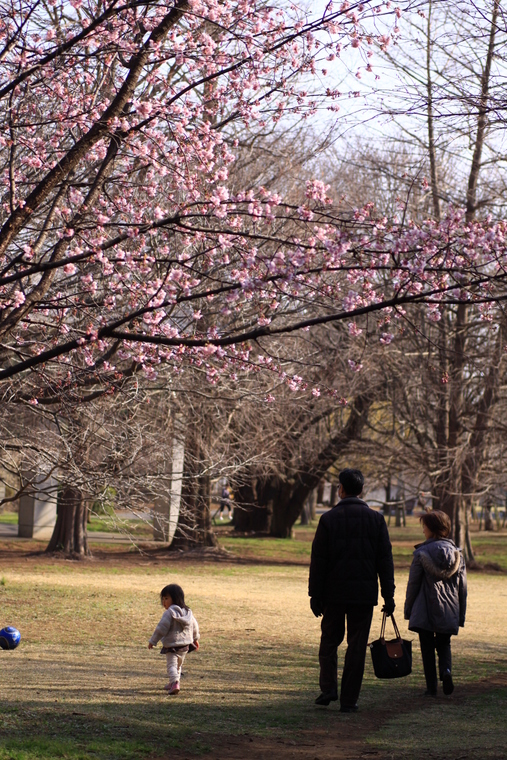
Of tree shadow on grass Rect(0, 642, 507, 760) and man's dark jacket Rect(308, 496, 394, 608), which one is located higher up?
man's dark jacket Rect(308, 496, 394, 608)

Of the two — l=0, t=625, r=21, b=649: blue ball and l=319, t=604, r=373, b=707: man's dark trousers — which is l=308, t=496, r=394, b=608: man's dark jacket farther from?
l=0, t=625, r=21, b=649: blue ball

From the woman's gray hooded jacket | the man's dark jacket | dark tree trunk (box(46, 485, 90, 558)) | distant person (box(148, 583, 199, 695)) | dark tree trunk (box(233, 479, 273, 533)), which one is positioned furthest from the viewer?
dark tree trunk (box(233, 479, 273, 533))

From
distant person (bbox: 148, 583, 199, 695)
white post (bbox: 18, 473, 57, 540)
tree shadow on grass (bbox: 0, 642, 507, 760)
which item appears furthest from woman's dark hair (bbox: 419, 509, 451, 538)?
white post (bbox: 18, 473, 57, 540)

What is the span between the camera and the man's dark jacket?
7.02 meters

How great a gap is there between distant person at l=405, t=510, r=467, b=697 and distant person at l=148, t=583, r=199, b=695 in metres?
1.85

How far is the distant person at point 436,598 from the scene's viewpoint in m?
7.95

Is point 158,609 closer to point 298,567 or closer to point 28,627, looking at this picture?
point 28,627

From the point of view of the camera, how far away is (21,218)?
662cm

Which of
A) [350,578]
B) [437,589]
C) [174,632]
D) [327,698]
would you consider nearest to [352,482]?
[350,578]

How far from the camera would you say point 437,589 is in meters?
8.01

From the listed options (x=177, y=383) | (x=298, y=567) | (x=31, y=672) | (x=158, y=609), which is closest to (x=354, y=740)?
(x=31, y=672)

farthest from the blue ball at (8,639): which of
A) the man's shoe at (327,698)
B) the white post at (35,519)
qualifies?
the white post at (35,519)

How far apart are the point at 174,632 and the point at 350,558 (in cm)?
165

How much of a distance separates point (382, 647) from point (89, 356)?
159 inches
